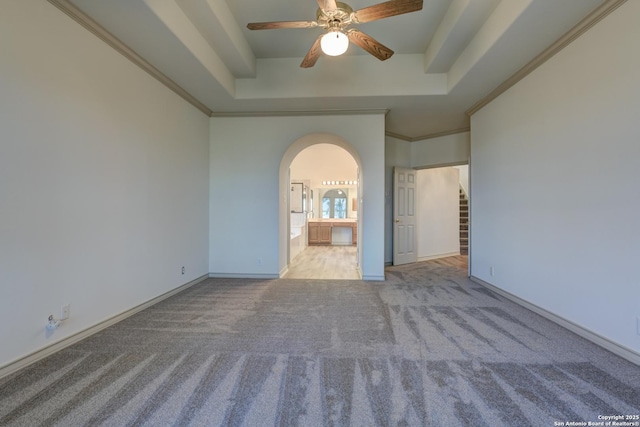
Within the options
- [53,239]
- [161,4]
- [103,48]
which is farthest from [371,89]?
[53,239]

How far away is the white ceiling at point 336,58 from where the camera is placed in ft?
7.63

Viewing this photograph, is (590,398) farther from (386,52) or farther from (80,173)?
(80,173)

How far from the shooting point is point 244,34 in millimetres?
3316

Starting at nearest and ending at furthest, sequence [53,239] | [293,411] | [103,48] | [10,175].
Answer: [293,411] → [10,175] → [53,239] → [103,48]

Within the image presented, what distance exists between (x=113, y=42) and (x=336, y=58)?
8.55 ft

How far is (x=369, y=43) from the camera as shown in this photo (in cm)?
247

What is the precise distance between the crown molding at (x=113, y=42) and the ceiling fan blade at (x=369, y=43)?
7.39 ft

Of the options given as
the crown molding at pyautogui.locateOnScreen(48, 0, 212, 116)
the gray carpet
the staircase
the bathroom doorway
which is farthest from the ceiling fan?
the staircase

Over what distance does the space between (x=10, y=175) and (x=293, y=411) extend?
95.7 inches

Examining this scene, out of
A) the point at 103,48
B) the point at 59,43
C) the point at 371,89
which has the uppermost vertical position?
the point at 371,89

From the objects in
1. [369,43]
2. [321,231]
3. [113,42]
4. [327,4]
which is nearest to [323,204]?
[321,231]

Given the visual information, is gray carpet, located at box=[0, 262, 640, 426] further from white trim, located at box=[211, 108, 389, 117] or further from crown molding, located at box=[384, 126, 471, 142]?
crown molding, located at box=[384, 126, 471, 142]

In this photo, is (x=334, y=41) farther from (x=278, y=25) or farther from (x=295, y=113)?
(x=295, y=113)

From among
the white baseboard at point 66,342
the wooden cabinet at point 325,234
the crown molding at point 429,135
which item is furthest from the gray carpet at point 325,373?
the wooden cabinet at point 325,234
